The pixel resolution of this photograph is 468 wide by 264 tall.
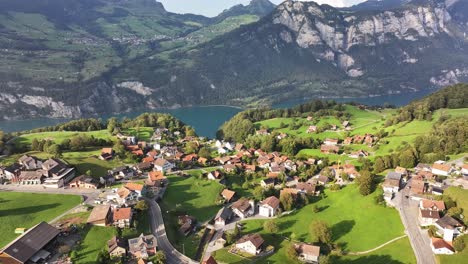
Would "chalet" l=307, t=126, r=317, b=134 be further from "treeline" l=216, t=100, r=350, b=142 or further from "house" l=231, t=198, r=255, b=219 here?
"house" l=231, t=198, r=255, b=219

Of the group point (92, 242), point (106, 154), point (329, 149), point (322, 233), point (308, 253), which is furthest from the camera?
point (329, 149)

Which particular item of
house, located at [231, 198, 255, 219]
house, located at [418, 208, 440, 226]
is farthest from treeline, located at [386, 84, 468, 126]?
house, located at [231, 198, 255, 219]

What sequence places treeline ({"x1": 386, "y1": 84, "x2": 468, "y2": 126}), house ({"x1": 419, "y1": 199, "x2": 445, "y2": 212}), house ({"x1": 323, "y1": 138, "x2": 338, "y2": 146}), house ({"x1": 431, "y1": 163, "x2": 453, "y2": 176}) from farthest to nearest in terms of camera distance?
treeline ({"x1": 386, "y1": 84, "x2": 468, "y2": 126}) < house ({"x1": 323, "y1": 138, "x2": 338, "y2": 146}) < house ({"x1": 431, "y1": 163, "x2": 453, "y2": 176}) < house ({"x1": 419, "y1": 199, "x2": 445, "y2": 212})

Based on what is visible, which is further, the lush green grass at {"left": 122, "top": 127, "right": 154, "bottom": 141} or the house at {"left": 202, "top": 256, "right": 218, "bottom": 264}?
the lush green grass at {"left": 122, "top": 127, "right": 154, "bottom": 141}

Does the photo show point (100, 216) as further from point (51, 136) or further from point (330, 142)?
point (330, 142)

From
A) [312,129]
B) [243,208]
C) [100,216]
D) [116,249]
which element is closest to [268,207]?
[243,208]

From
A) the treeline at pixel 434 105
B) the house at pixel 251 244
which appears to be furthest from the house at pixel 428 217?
the treeline at pixel 434 105
